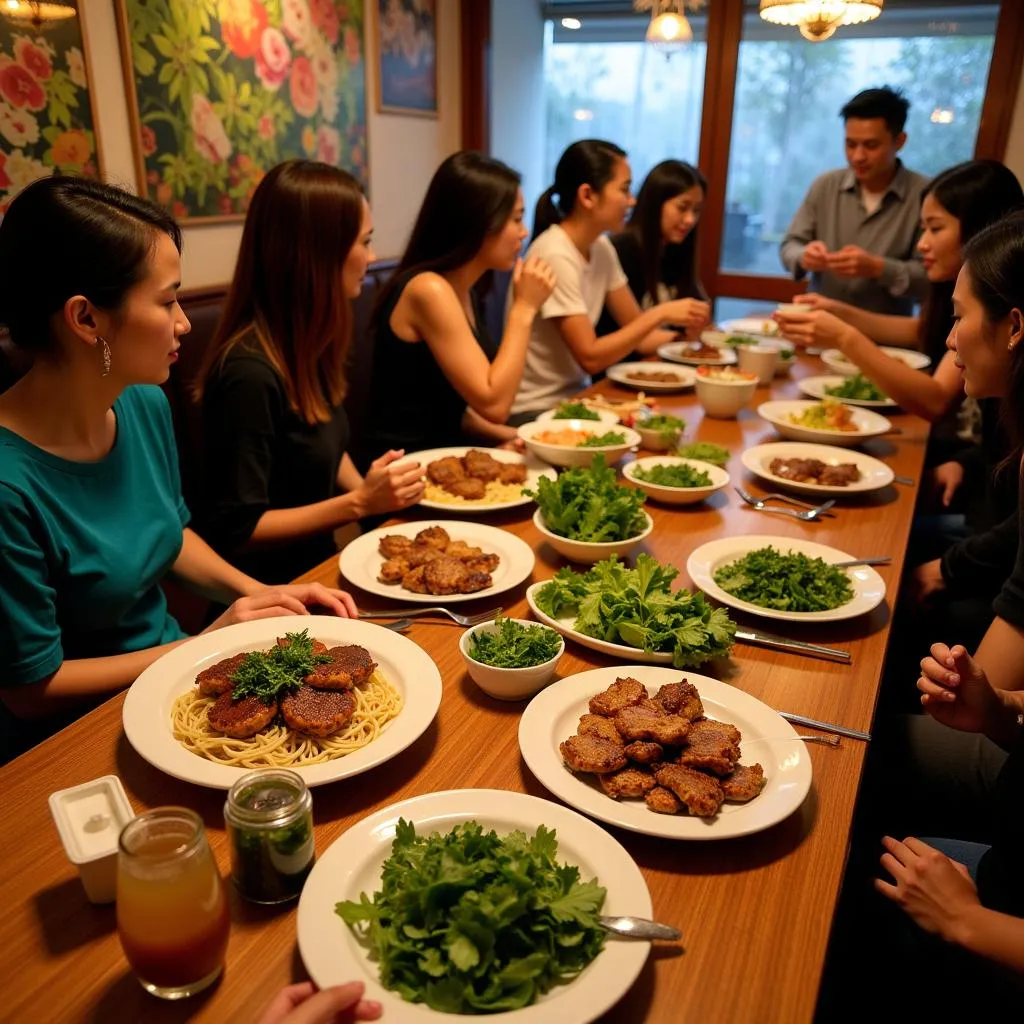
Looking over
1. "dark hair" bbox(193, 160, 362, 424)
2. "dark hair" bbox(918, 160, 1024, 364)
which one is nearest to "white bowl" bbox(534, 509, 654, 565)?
"dark hair" bbox(193, 160, 362, 424)

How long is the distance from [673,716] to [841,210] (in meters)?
4.09

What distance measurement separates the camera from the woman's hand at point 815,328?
273cm

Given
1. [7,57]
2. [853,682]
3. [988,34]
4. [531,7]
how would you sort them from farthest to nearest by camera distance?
1. [531,7]
2. [988,34]
3. [7,57]
4. [853,682]

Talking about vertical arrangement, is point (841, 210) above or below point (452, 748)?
above

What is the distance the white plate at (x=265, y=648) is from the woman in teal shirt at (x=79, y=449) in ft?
0.29

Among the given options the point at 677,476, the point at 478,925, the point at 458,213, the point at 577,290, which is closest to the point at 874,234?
the point at 577,290

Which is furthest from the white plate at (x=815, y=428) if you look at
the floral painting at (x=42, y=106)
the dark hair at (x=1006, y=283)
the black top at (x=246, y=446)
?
the floral painting at (x=42, y=106)

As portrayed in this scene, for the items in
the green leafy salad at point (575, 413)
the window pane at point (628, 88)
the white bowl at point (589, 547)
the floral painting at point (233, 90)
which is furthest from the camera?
the window pane at point (628, 88)

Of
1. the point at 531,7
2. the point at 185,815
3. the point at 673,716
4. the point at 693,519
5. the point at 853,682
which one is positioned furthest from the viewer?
the point at 531,7

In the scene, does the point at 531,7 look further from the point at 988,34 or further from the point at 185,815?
the point at 185,815

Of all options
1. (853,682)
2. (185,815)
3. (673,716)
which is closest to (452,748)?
(673,716)

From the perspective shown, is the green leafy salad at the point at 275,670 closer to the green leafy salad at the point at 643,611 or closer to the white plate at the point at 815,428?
the green leafy salad at the point at 643,611

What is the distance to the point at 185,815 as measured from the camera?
33.2 inches

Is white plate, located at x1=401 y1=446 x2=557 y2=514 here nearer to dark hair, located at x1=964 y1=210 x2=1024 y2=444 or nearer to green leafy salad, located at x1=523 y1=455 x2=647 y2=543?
green leafy salad, located at x1=523 y1=455 x2=647 y2=543
